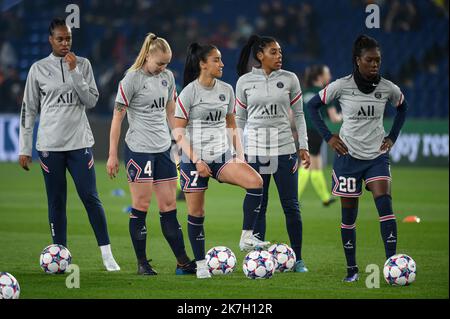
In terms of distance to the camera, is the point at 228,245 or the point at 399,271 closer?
the point at 399,271

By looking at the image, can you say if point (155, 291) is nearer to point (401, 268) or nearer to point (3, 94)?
point (401, 268)

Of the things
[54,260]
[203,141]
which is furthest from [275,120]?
[54,260]

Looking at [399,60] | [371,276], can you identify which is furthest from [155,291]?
[399,60]

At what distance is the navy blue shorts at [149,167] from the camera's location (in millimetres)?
9289

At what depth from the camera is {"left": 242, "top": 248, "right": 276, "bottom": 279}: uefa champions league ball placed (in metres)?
8.98

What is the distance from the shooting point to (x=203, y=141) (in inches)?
362

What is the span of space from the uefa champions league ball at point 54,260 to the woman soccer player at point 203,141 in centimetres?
126

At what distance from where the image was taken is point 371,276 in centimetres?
834

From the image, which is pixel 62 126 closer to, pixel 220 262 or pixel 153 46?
pixel 153 46

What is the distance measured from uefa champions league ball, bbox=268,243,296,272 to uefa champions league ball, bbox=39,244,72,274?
1.94m

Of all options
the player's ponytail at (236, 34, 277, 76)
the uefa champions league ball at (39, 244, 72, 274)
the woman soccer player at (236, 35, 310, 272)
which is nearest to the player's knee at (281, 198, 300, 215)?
the woman soccer player at (236, 35, 310, 272)

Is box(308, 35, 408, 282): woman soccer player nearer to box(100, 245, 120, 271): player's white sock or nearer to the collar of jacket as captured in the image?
the collar of jacket

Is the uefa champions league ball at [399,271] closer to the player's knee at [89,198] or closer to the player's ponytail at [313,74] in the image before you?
the player's knee at [89,198]

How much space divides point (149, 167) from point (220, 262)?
1096 millimetres
